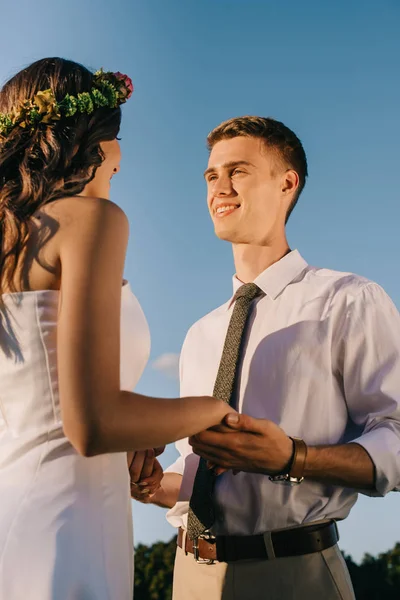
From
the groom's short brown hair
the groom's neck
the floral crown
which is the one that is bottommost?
the groom's neck

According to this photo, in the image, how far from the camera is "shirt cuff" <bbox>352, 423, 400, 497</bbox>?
10.9 feet

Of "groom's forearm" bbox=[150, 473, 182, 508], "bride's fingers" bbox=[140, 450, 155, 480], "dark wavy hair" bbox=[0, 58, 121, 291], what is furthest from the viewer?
"groom's forearm" bbox=[150, 473, 182, 508]

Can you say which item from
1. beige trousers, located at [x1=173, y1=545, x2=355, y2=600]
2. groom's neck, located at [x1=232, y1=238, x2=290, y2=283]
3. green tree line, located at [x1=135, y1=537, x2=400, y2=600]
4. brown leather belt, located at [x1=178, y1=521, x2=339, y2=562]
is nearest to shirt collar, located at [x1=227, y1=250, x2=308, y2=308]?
groom's neck, located at [x1=232, y1=238, x2=290, y2=283]

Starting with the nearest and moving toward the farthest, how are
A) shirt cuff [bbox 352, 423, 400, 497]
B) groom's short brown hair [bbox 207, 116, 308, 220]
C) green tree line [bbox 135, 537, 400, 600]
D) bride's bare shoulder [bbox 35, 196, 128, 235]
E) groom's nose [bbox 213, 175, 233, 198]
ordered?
bride's bare shoulder [bbox 35, 196, 128, 235] → shirt cuff [bbox 352, 423, 400, 497] → groom's nose [bbox 213, 175, 233, 198] → groom's short brown hair [bbox 207, 116, 308, 220] → green tree line [bbox 135, 537, 400, 600]

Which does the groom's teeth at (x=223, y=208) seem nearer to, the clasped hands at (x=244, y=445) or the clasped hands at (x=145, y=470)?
the clasped hands at (x=145, y=470)

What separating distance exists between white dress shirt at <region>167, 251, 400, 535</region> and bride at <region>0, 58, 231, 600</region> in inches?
34.2

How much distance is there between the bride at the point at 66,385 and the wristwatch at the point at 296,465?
2.00ft

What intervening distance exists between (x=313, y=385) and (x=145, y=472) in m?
0.94

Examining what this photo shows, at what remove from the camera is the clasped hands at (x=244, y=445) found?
→ 9.76 ft

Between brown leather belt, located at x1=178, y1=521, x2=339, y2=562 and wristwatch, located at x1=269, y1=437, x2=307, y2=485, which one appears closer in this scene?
wristwatch, located at x1=269, y1=437, x2=307, y2=485

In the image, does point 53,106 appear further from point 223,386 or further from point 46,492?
point 223,386

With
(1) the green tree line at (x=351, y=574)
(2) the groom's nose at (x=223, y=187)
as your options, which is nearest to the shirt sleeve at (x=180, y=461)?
(2) the groom's nose at (x=223, y=187)

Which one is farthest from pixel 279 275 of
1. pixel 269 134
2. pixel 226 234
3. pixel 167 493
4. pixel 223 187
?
pixel 167 493

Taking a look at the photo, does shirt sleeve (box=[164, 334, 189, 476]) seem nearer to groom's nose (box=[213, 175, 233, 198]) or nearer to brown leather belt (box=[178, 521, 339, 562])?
brown leather belt (box=[178, 521, 339, 562])
